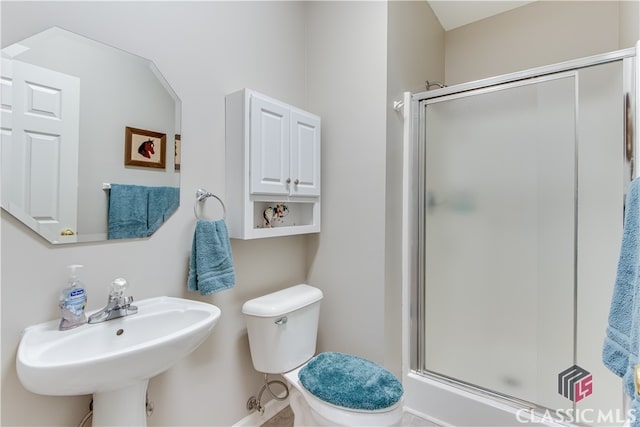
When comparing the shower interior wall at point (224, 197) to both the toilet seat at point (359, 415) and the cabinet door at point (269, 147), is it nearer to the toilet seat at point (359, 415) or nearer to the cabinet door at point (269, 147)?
the cabinet door at point (269, 147)

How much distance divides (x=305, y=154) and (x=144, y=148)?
78cm

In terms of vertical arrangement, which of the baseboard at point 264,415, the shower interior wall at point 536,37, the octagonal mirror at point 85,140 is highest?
the shower interior wall at point 536,37

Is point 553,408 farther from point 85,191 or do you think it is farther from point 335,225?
point 85,191

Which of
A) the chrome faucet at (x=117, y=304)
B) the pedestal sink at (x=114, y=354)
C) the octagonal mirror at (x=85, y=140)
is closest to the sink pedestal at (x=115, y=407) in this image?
the pedestal sink at (x=114, y=354)

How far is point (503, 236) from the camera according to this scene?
65.2 inches

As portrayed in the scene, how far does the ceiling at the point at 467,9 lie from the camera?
2203mm

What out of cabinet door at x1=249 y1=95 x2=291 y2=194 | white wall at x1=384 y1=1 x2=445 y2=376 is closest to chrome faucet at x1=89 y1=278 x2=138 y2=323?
cabinet door at x1=249 y1=95 x2=291 y2=194

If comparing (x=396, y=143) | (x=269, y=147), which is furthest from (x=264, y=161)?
(x=396, y=143)

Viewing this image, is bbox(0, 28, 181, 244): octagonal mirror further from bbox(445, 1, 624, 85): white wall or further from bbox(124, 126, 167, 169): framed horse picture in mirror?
bbox(445, 1, 624, 85): white wall

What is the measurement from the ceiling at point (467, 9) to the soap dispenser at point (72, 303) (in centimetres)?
257

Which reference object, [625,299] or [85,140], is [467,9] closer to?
[625,299]

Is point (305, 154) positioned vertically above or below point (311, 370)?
above

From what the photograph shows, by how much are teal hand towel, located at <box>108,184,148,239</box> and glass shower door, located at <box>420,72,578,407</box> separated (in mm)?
1441

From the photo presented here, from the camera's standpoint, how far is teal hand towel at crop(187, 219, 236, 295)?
4.20 ft
